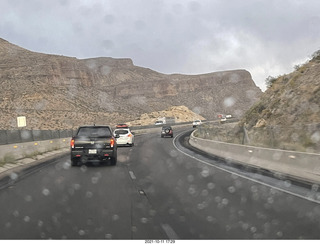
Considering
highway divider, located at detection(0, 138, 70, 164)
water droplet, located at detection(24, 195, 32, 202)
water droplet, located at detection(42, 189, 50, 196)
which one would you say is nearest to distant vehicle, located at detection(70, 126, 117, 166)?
highway divider, located at detection(0, 138, 70, 164)

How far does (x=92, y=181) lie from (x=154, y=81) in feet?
507

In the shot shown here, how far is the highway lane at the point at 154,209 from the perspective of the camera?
5.81m

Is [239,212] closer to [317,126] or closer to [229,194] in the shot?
[229,194]

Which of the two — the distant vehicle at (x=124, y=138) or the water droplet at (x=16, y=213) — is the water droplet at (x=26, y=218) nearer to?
the water droplet at (x=16, y=213)

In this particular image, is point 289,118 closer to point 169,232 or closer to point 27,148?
point 27,148

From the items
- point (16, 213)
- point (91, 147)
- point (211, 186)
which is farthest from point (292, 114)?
point (16, 213)

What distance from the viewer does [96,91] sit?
357 feet

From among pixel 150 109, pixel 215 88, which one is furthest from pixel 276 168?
pixel 215 88

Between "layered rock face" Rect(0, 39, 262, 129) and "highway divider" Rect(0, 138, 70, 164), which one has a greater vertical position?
"layered rock face" Rect(0, 39, 262, 129)

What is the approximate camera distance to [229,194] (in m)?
9.09

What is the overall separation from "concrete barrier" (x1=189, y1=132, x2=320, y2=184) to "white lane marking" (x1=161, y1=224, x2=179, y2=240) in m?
5.90

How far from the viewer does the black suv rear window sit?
1592 centimetres

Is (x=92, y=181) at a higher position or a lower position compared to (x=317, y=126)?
lower

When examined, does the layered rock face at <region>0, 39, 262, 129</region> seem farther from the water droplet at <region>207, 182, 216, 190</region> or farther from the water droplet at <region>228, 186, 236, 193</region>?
the water droplet at <region>228, 186, 236, 193</region>
